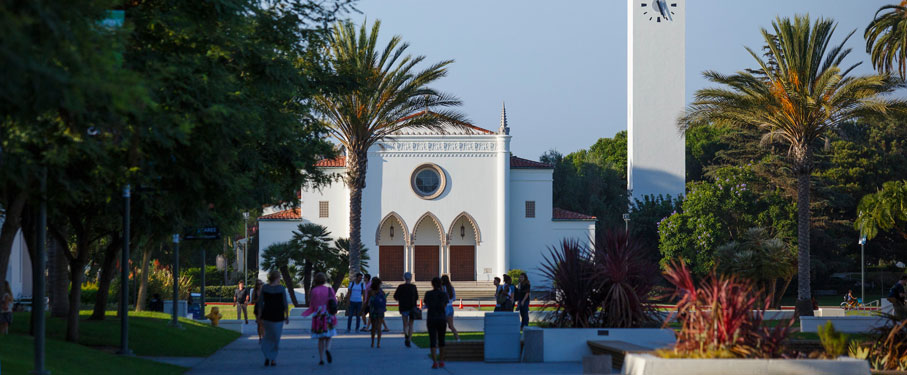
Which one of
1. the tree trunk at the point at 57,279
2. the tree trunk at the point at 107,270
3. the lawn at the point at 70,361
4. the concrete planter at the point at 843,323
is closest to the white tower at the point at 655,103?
the concrete planter at the point at 843,323

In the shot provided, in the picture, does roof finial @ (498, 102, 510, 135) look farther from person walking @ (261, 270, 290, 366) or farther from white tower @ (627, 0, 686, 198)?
person walking @ (261, 270, 290, 366)

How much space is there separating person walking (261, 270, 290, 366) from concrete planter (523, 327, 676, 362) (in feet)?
13.8

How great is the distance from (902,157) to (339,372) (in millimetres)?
56205

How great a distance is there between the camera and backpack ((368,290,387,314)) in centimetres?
1975

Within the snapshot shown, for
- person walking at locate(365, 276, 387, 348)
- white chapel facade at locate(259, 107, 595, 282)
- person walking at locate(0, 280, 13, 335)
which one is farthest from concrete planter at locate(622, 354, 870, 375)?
white chapel facade at locate(259, 107, 595, 282)

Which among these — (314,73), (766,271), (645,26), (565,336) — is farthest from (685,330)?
(645,26)

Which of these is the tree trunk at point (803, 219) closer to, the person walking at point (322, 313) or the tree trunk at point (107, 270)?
the person walking at point (322, 313)

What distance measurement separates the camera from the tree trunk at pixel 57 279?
21.2 m

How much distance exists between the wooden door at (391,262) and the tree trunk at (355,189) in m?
24.3

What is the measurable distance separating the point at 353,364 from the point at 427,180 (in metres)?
42.1

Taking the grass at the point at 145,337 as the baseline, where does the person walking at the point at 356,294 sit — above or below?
above

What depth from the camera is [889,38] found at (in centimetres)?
2612

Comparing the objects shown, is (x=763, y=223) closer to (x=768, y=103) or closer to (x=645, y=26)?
(x=645, y=26)

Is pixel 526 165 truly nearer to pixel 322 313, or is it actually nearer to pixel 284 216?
pixel 284 216
